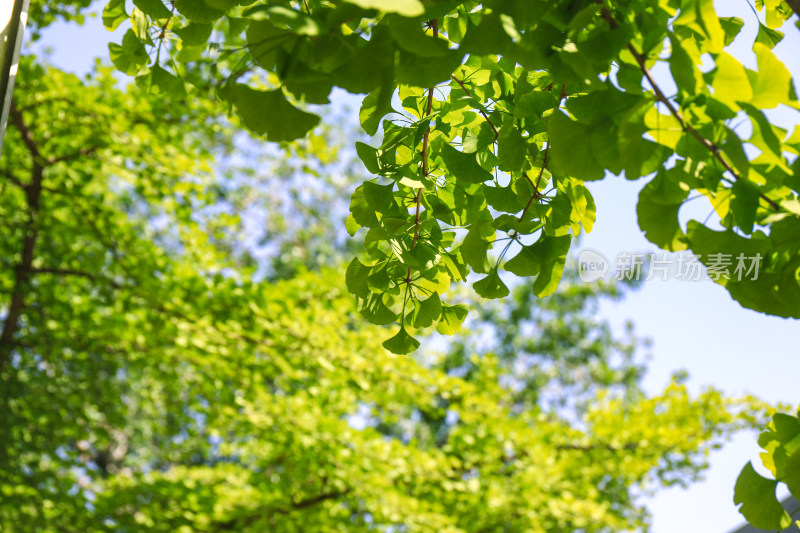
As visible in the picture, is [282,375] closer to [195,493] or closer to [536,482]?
[195,493]

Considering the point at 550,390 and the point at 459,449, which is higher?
the point at 550,390

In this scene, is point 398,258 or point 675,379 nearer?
point 398,258

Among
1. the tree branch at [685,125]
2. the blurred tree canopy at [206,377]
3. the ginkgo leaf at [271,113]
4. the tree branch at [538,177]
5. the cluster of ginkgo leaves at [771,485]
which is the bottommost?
the cluster of ginkgo leaves at [771,485]

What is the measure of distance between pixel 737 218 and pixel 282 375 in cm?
335

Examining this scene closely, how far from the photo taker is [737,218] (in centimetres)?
65

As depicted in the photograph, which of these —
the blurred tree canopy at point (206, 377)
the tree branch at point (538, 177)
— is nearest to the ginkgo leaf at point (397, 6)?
the tree branch at point (538, 177)

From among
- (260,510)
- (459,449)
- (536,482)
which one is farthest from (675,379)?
(260,510)

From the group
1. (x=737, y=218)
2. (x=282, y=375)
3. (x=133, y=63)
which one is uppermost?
(x=282, y=375)

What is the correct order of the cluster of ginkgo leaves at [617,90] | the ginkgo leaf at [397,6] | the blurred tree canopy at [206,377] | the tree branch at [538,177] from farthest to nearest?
the blurred tree canopy at [206,377], the tree branch at [538,177], the cluster of ginkgo leaves at [617,90], the ginkgo leaf at [397,6]

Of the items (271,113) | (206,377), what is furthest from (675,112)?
(206,377)

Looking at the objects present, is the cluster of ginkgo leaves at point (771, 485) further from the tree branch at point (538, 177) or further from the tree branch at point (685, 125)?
the tree branch at point (538, 177)

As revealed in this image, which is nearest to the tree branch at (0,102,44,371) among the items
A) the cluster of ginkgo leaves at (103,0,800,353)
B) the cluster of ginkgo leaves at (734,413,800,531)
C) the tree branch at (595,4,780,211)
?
the cluster of ginkgo leaves at (103,0,800,353)

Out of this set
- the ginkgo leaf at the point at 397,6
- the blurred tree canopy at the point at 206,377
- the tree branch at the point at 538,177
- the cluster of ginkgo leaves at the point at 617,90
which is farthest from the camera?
the blurred tree canopy at the point at 206,377

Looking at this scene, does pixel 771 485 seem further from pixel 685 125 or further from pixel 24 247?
pixel 24 247
